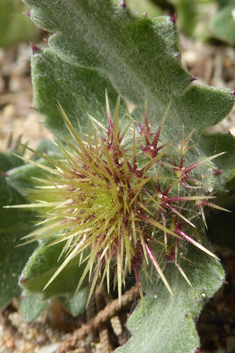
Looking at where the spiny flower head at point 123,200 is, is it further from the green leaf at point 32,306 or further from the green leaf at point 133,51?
the green leaf at point 32,306

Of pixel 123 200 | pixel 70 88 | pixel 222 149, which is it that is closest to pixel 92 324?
pixel 123 200

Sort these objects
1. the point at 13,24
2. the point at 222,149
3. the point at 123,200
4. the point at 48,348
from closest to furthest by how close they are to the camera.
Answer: the point at 123,200, the point at 222,149, the point at 48,348, the point at 13,24

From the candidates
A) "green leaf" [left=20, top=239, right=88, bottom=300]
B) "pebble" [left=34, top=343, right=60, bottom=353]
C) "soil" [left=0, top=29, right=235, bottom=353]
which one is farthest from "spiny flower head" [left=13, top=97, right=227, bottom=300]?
"pebble" [left=34, top=343, right=60, bottom=353]

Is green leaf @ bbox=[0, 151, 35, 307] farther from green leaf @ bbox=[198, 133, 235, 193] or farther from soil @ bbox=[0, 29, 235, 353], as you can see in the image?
green leaf @ bbox=[198, 133, 235, 193]

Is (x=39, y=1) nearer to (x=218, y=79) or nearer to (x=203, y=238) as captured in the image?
(x=203, y=238)

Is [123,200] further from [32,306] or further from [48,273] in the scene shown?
[32,306]
